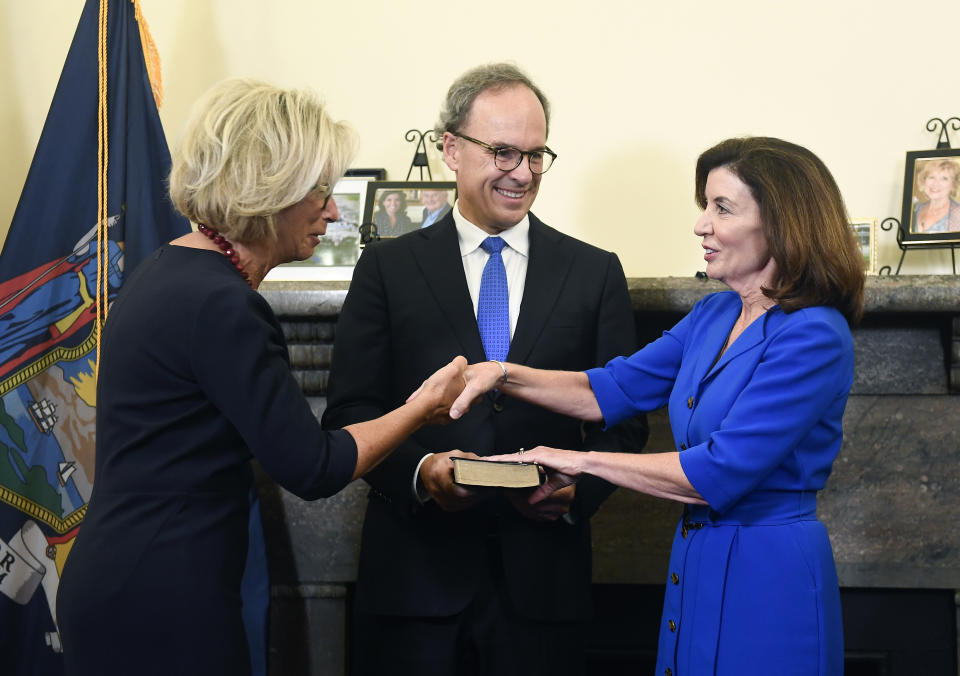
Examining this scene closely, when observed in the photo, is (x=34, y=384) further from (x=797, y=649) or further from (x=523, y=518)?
(x=797, y=649)

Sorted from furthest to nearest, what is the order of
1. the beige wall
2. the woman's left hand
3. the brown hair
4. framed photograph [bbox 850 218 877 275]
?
1. the beige wall
2. framed photograph [bbox 850 218 877 275]
3. the woman's left hand
4. the brown hair

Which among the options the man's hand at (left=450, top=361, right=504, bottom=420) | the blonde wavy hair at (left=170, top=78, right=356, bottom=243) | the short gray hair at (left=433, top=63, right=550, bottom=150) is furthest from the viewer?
the short gray hair at (left=433, top=63, right=550, bottom=150)

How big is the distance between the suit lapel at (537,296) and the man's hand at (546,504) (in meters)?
0.32

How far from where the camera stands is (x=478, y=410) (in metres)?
2.13

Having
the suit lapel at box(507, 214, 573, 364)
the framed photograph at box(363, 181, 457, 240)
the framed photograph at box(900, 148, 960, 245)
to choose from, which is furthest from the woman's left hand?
the framed photograph at box(900, 148, 960, 245)

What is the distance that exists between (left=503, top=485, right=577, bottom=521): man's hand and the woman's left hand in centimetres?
3

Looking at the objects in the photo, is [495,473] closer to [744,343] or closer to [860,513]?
[744,343]

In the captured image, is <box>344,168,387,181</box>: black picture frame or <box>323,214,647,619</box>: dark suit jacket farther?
<box>344,168,387,181</box>: black picture frame

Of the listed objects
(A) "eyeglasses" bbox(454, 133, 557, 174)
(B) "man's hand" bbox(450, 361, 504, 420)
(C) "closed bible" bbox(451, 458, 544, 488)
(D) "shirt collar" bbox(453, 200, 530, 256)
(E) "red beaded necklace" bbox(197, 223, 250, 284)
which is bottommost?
(C) "closed bible" bbox(451, 458, 544, 488)

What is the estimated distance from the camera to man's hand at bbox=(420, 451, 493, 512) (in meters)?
1.92

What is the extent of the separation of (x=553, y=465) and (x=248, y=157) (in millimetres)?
839

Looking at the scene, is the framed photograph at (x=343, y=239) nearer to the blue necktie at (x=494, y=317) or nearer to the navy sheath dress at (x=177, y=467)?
the blue necktie at (x=494, y=317)

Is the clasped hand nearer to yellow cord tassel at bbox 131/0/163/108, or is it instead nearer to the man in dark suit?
the man in dark suit

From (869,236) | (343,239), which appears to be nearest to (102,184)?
(343,239)
